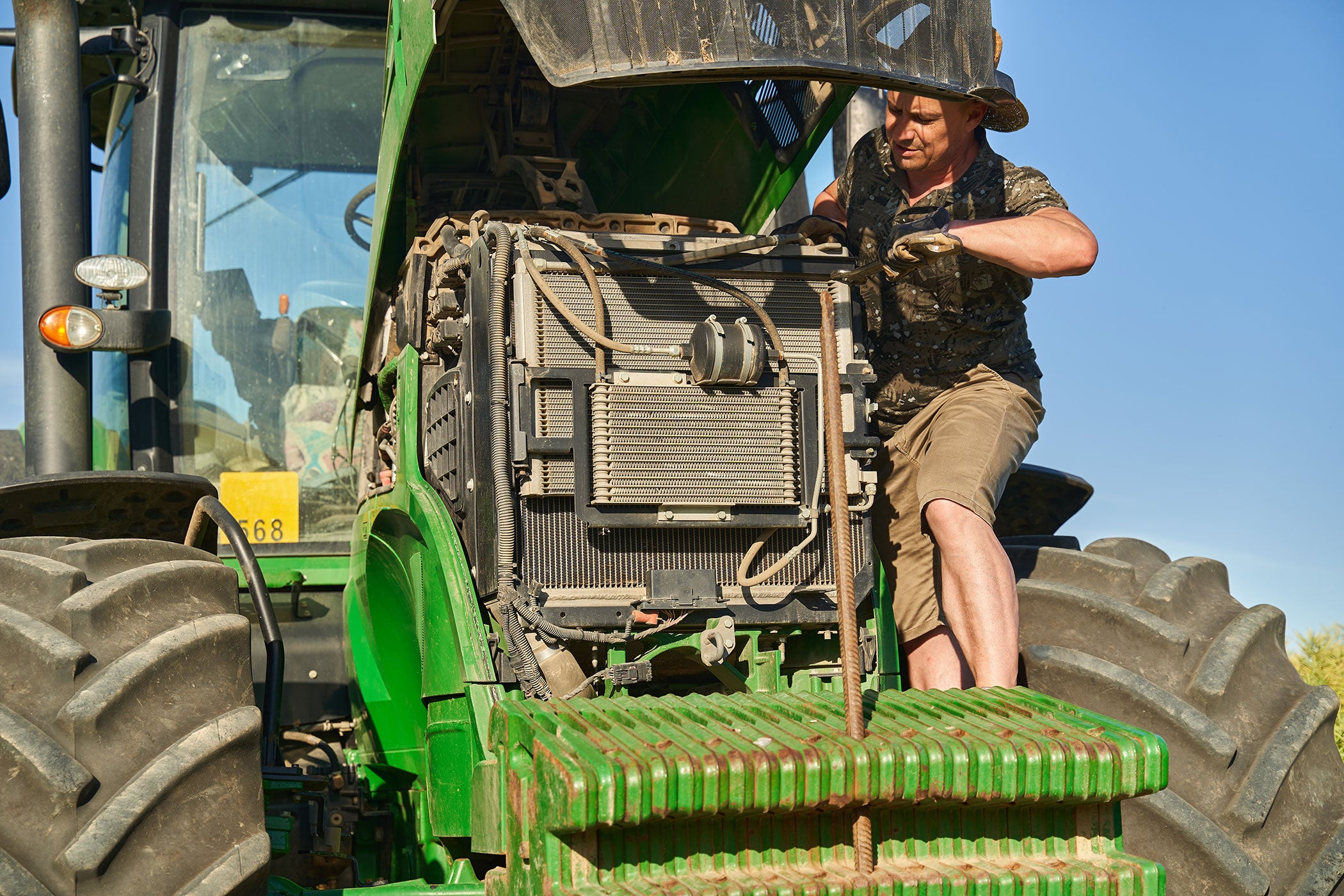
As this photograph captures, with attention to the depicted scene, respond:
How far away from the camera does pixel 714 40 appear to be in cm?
274

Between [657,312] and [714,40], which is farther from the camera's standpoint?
[657,312]

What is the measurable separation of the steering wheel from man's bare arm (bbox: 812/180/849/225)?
171 cm

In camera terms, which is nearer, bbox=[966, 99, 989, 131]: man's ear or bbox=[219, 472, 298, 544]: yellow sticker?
bbox=[966, 99, 989, 131]: man's ear

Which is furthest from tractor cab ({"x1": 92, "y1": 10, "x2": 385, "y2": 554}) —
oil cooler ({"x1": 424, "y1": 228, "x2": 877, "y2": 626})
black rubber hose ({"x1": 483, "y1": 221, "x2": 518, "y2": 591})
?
black rubber hose ({"x1": 483, "y1": 221, "x2": 518, "y2": 591})

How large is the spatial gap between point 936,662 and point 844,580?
1.16 metres

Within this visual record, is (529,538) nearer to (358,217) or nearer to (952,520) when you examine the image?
(952,520)

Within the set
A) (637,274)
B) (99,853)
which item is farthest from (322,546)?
(99,853)

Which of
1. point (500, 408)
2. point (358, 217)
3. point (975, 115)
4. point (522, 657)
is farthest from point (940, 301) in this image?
point (358, 217)

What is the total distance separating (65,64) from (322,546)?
166 centimetres

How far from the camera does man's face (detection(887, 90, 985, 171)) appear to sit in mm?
3643

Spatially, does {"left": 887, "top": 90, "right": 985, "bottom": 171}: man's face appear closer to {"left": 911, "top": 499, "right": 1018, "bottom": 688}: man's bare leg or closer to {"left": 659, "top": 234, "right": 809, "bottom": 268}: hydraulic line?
{"left": 659, "top": 234, "right": 809, "bottom": 268}: hydraulic line

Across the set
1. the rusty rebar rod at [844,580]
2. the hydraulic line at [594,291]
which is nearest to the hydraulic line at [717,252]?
the hydraulic line at [594,291]

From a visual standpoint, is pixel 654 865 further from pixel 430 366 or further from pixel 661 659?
pixel 430 366

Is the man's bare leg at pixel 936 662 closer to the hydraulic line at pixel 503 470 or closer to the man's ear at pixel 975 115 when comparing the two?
the hydraulic line at pixel 503 470
